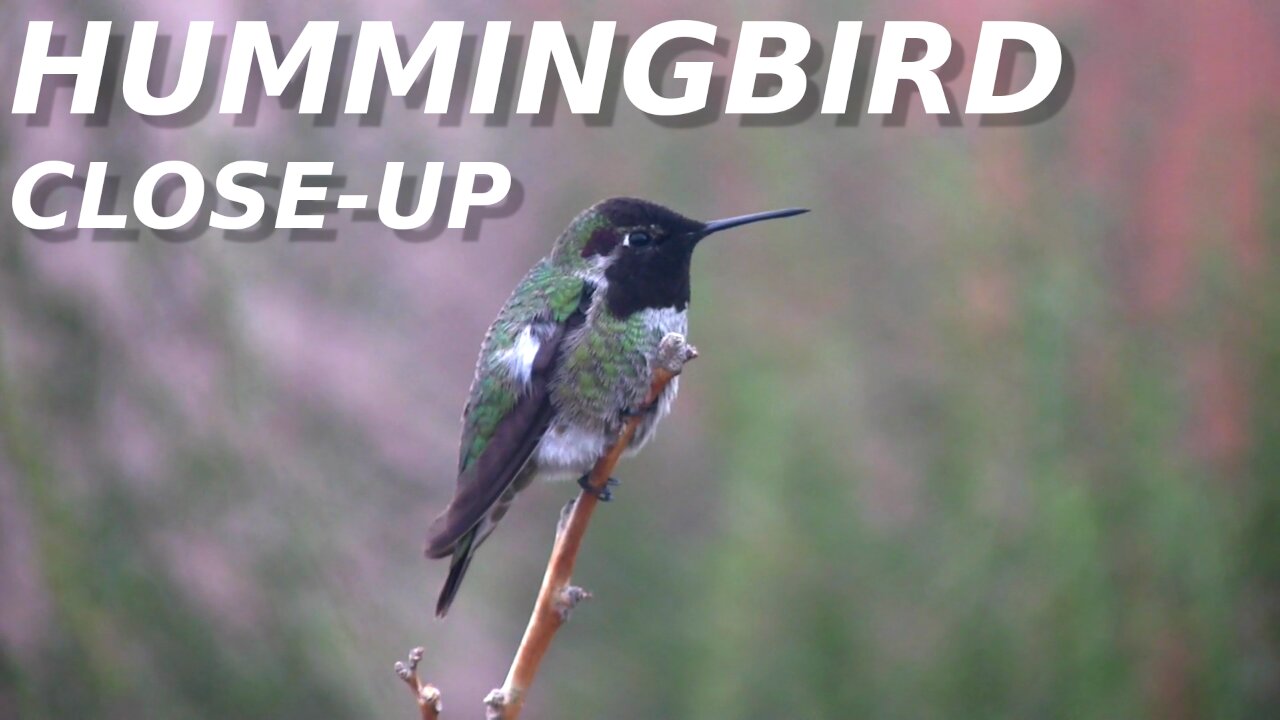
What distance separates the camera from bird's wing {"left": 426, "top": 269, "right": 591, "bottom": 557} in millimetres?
1883

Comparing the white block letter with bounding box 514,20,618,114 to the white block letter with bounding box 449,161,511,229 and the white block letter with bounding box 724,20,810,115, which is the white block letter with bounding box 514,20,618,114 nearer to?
the white block letter with bounding box 449,161,511,229

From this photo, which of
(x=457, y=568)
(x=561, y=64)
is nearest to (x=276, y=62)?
(x=561, y=64)

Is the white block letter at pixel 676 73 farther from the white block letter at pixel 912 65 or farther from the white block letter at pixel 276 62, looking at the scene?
the white block letter at pixel 276 62

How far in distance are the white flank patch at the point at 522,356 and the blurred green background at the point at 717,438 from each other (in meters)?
1.38

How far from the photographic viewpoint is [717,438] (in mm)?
4137

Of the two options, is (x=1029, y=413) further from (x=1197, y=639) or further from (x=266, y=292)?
(x=266, y=292)

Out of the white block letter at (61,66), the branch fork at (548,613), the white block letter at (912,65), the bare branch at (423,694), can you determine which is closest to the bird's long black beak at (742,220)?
the branch fork at (548,613)

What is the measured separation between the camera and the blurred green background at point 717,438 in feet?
Answer: 10.2

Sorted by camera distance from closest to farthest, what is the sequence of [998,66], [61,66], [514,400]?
1. [514,400]
2. [61,66]
3. [998,66]

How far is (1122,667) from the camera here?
368 cm

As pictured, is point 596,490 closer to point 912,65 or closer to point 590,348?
point 590,348

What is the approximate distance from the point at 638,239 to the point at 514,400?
0.32m

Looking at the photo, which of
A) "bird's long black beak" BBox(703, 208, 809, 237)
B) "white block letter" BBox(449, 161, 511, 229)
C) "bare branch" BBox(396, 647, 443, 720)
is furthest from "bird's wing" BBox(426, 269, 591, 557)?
"white block letter" BBox(449, 161, 511, 229)

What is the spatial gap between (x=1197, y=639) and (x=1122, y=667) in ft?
0.73
